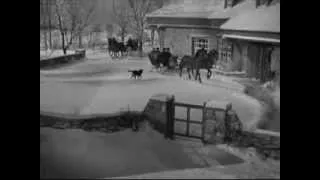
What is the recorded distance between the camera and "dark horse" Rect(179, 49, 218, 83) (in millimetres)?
2469

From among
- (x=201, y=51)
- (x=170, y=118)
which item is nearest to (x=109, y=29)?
(x=201, y=51)

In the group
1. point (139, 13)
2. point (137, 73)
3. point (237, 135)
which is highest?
point (139, 13)

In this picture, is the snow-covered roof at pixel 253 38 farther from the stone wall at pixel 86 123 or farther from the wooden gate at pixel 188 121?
the stone wall at pixel 86 123

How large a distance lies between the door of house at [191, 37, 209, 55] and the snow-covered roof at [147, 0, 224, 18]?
0.54 ft

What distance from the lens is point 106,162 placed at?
2.35m

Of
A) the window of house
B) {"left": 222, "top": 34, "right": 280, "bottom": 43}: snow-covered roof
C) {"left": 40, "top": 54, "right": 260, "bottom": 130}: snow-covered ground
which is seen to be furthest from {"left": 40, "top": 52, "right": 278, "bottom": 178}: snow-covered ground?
{"left": 222, "top": 34, "right": 280, "bottom": 43}: snow-covered roof

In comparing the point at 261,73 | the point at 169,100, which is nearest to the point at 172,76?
the point at 169,100

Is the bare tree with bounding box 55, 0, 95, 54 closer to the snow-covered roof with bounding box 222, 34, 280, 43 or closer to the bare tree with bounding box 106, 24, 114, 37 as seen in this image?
the bare tree with bounding box 106, 24, 114, 37

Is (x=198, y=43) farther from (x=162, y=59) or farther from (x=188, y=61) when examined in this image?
(x=162, y=59)

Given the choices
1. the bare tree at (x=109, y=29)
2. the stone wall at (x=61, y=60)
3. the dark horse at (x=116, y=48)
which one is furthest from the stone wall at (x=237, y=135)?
the stone wall at (x=61, y=60)

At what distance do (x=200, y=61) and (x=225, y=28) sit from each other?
289 mm

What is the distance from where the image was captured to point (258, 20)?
95.2 inches
